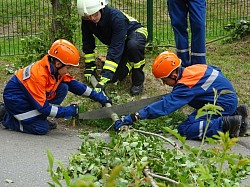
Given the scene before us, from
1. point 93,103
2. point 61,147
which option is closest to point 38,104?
point 61,147

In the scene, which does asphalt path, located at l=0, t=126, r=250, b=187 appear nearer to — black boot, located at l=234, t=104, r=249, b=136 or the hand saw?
black boot, located at l=234, t=104, r=249, b=136

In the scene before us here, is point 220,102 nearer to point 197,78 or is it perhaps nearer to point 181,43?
point 197,78

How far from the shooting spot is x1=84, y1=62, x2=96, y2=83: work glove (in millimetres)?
7849

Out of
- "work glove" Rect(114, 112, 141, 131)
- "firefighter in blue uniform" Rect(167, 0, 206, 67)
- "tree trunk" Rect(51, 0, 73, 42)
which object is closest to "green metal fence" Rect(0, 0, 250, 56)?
"tree trunk" Rect(51, 0, 73, 42)

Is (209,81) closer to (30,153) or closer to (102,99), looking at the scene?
(102,99)

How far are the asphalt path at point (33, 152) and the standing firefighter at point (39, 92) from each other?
0.49 feet

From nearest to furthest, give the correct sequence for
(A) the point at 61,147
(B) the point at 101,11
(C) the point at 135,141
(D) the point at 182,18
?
(C) the point at 135,141
(A) the point at 61,147
(B) the point at 101,11
(D) the point at 182,18

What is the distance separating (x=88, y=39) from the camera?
7805 millimetres

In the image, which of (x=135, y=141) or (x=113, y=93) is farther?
(x=113, y=93)

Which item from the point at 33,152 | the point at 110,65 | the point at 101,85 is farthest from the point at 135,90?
the point at 33,152

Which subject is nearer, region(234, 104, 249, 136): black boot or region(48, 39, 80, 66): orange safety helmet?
region(48, 39, 80, 66): orange safety helmet

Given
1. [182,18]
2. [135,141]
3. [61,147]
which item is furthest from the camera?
[182,18]

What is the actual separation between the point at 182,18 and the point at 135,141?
11.0ft

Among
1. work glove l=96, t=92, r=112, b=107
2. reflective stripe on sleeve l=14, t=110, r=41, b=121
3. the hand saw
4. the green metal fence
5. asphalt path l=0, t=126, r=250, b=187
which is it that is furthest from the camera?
the green metal fence
